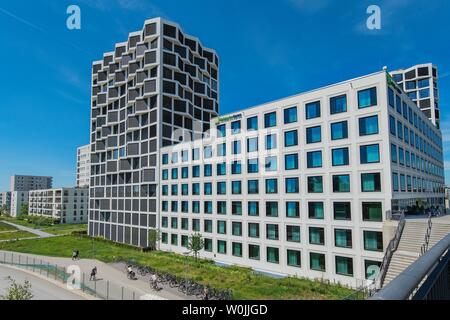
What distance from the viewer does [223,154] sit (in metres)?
45.8

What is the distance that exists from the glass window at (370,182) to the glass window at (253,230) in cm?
1503

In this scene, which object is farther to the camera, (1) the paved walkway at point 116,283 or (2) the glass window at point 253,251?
(2) the glass window at point 253,251

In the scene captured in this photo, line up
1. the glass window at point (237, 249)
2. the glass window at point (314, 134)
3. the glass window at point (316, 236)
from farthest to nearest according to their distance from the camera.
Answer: the glass window at point (237, 249)
the glass window at point (314, 134)
the glass window at point (316, 236)

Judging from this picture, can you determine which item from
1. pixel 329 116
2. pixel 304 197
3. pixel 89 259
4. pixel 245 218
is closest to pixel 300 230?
pixel 304 197

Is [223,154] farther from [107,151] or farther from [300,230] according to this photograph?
[107,151]

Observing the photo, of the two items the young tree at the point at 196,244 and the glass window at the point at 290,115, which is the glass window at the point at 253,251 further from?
the glass window at the point at 290,115

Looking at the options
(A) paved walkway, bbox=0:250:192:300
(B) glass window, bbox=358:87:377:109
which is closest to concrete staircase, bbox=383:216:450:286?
(B) glass window, bbox=358:87:377:109

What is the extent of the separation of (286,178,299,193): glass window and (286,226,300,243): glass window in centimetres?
448

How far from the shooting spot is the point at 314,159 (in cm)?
3556

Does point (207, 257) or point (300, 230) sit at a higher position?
point (300, 230)

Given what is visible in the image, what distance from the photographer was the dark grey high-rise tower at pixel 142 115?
59.8 metres

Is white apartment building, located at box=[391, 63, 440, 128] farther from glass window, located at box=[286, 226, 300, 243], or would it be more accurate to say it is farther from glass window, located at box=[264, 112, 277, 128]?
glass window, located at box=[286, 226, 300, 243]

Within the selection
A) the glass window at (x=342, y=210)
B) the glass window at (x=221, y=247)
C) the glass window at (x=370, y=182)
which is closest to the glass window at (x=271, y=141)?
the glass window at (x=342, y=210)

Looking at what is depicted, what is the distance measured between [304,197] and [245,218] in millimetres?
9905
